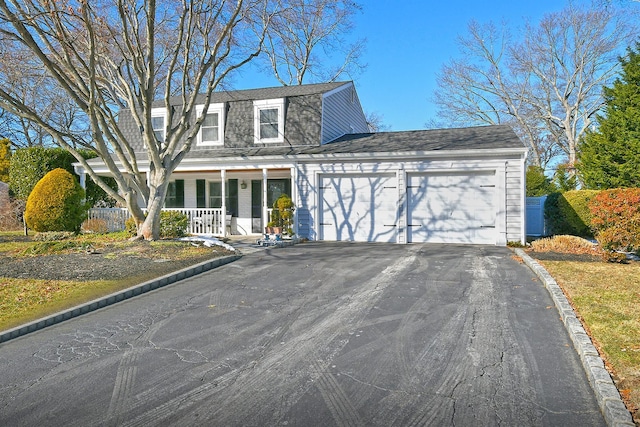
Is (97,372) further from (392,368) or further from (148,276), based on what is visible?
(148,276)

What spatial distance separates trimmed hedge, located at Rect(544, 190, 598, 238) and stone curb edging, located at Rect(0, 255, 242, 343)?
450 inches

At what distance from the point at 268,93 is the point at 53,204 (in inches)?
346

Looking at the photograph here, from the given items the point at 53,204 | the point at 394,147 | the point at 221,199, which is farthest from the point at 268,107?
the point at 53,204

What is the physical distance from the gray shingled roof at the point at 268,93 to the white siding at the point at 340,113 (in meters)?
0.41

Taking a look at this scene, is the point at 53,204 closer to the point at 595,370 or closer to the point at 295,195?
the point at 295,195

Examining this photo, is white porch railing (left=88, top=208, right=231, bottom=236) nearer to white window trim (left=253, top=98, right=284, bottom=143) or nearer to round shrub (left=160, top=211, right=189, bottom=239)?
round shrub (left=160, top=211, right=189, bottom=239)

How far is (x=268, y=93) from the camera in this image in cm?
1717

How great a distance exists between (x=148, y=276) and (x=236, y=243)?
535 cm

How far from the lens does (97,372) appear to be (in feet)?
13.1

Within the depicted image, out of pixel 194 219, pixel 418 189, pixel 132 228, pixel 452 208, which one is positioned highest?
pixel 418 189

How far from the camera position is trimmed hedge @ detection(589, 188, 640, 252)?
8727mm

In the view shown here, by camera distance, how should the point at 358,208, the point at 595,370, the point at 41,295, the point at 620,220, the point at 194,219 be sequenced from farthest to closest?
the point at 194,219 < the point at 358,208 < the point at 620,220 < the point at 41,295 < the point at 595,370

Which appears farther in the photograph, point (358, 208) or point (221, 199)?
point (221, 199)

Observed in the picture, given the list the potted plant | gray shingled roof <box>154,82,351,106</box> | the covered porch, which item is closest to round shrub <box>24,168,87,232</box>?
the covered porch
